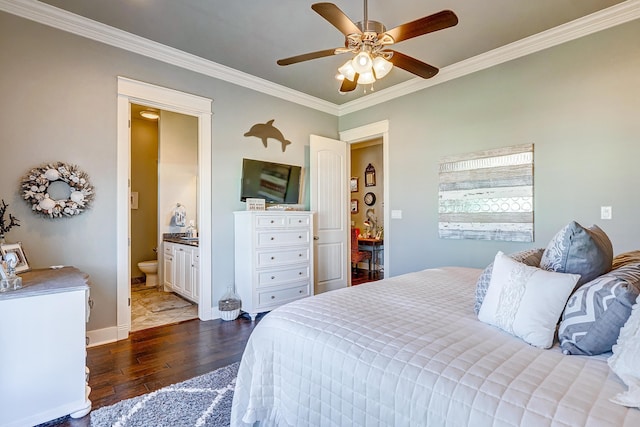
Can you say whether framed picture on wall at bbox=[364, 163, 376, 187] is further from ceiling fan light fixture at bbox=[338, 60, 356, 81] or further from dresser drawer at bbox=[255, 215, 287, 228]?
ceiling fan light fixture at bbox=[338, 60, 356, 81]

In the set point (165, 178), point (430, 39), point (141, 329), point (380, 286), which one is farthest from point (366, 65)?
point (165, 178)

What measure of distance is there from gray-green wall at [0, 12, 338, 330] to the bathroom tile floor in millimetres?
566

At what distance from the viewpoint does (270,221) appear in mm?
3521

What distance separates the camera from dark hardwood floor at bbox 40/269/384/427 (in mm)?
2033

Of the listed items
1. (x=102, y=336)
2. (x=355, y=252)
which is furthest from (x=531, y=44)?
(x=102, y=336)

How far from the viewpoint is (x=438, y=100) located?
3.65 m

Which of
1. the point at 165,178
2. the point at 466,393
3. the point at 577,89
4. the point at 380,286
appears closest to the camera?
the point at 466,393

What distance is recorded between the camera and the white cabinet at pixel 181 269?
12.8 feet

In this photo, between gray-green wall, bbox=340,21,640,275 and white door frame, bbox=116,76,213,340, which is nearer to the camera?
gray-green wall, bbox=340,21,640,275

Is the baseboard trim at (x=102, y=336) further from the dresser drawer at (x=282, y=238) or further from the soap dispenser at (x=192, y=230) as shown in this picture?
Result: the soap dispenser at (x=192, y=230)

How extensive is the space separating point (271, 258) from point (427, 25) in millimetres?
2630

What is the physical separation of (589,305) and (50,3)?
152 inches

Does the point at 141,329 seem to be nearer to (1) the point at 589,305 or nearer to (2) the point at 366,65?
(2) the point at 366,65

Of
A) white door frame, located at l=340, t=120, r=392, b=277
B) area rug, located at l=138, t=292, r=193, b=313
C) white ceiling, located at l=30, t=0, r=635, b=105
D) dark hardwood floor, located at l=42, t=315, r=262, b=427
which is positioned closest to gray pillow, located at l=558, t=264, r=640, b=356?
dark hardwood floor, located at l=42, t=315, r=262, b=427
